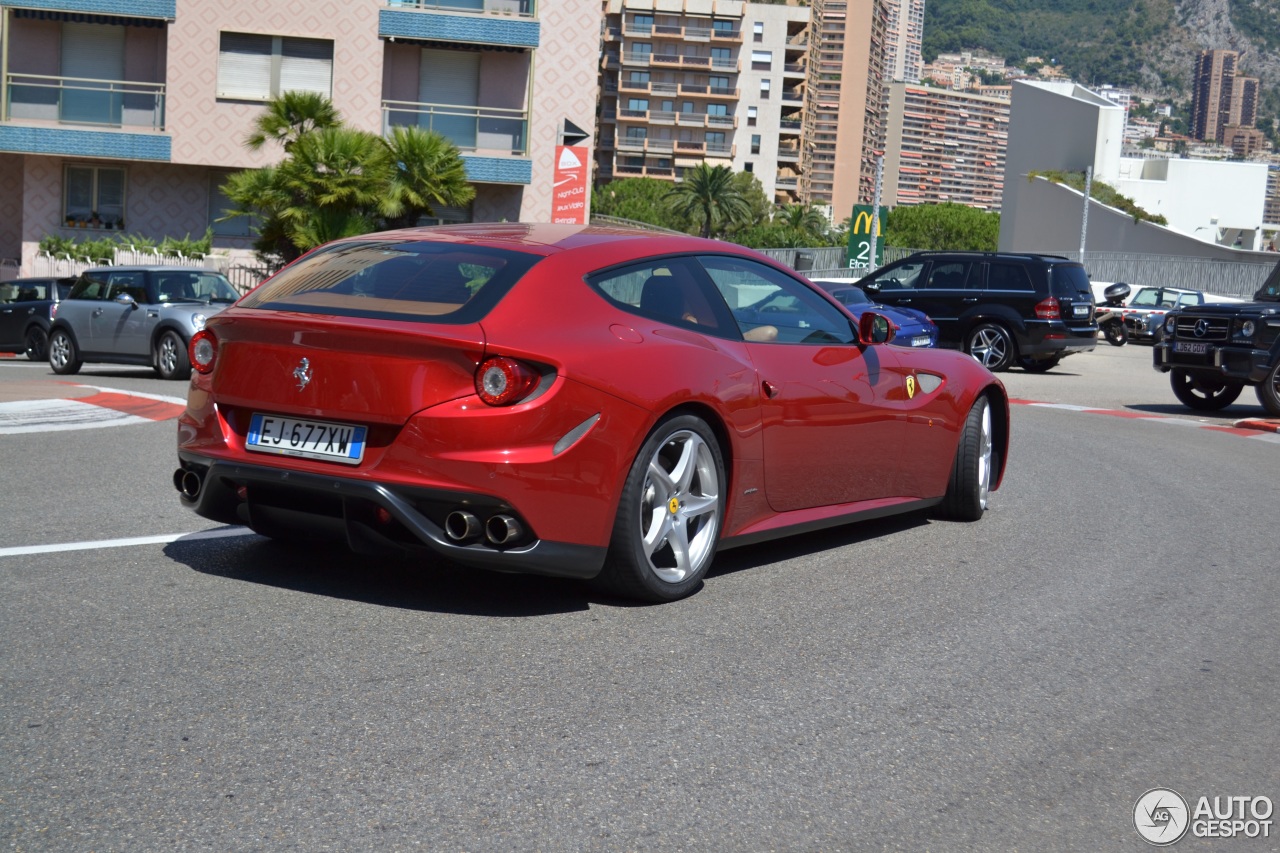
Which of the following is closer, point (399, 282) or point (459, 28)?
point (399, 282)

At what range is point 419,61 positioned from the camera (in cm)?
3806

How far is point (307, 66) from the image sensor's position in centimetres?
3703

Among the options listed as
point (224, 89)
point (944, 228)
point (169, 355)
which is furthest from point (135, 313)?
point (944, 228)

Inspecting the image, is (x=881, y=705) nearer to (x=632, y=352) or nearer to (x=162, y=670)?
(x=632, y=352)

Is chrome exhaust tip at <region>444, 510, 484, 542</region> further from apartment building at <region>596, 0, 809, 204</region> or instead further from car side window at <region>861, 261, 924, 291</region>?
apartment building at <region>596, 0, 809, 204</region>

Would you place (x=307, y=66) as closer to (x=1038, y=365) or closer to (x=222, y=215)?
(x=222, y=215)

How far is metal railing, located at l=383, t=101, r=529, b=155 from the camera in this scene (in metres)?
37.3

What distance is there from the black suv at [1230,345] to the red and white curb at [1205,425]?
0.67 m

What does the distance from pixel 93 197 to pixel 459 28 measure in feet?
34.4

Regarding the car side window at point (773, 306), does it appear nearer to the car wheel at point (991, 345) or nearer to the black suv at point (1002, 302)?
the black suv at point (1002, 302)

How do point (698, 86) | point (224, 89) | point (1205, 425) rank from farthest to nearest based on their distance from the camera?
point (698, 86) → point (224, 89) → point (1205, 425)

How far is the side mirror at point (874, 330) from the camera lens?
22.5 feet

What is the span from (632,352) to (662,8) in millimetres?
125889

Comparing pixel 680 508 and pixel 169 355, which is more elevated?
pixel 680 508
